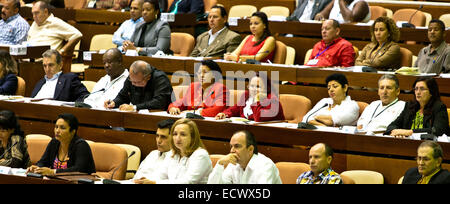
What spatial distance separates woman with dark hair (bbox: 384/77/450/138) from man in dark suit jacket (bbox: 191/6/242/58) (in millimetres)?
2378

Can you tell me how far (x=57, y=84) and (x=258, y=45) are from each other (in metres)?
1.72

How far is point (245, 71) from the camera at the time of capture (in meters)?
6.84

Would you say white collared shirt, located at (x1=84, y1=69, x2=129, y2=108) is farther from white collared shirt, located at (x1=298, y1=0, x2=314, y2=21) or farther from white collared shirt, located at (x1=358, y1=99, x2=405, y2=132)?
white collared shirt, located at (x1=298, y1=0, x2=314, y2=21)

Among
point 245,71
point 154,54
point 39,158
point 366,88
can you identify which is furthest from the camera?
point 154,54

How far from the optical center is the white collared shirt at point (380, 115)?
18.5ft

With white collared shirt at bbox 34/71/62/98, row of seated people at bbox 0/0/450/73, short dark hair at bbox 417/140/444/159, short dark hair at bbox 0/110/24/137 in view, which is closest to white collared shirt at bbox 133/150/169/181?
short dark hair at bbox 0/110/24/137

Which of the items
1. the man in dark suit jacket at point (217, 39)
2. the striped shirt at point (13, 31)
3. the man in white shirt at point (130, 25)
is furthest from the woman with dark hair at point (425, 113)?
the striped shirt at point (13, 31)

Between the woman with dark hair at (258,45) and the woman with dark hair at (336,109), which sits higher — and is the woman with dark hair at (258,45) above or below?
above

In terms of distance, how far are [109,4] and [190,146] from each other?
4.73 meters

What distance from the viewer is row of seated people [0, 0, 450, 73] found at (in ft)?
22.0

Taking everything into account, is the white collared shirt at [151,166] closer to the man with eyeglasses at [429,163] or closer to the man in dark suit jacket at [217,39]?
the man with eyeglasses at [429,163]
